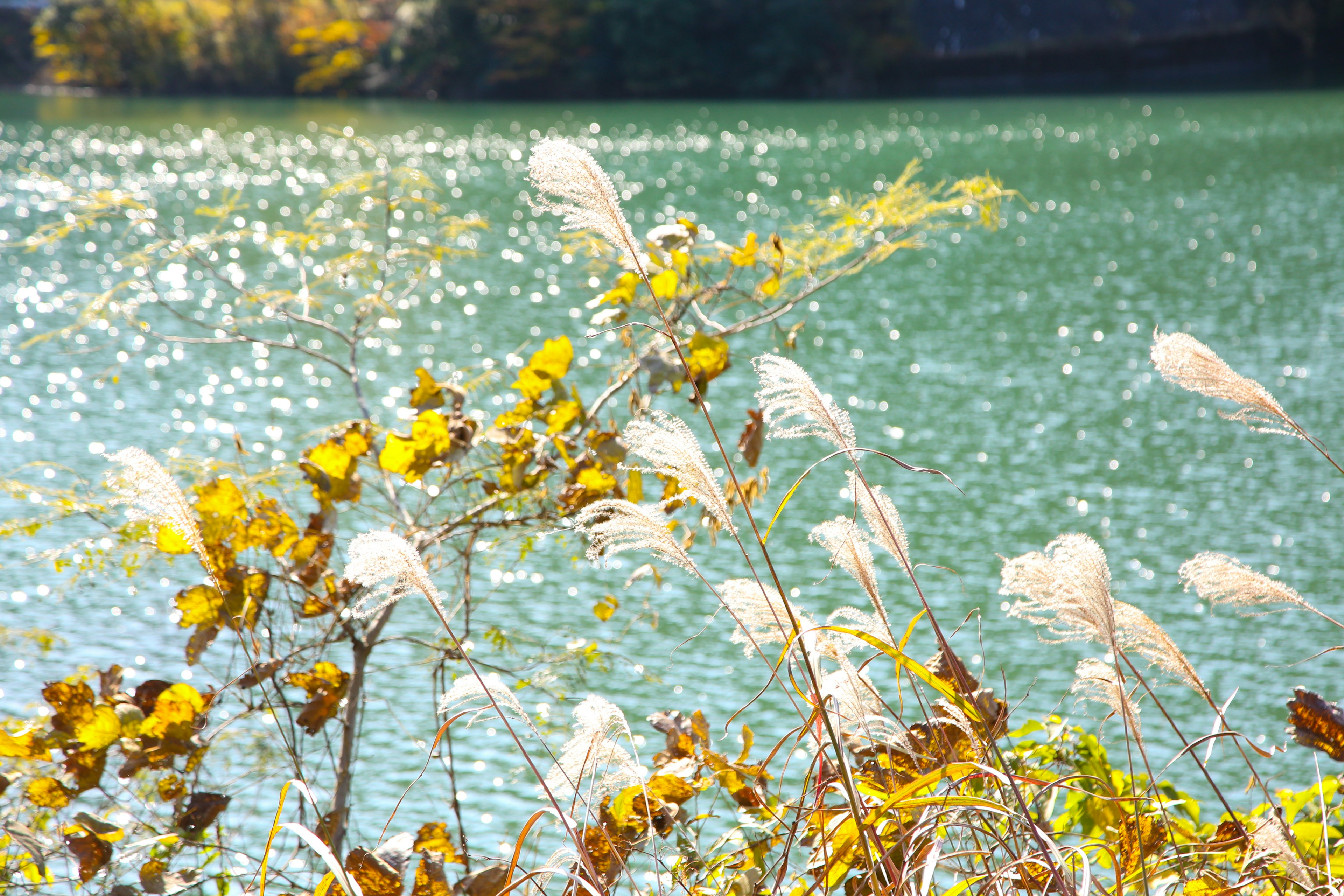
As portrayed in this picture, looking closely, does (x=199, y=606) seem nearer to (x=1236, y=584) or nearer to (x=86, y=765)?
(x=86, y=765)

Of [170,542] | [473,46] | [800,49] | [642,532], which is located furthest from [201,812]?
[473,46]

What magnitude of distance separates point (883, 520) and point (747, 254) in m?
0.96

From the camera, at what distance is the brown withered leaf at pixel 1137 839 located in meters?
1.37

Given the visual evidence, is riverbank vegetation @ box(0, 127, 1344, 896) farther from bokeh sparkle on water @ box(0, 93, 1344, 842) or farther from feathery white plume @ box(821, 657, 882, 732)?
bokeh sparkle on water @ box(0, 93, 1344, 842)

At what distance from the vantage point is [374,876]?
1.32 metres

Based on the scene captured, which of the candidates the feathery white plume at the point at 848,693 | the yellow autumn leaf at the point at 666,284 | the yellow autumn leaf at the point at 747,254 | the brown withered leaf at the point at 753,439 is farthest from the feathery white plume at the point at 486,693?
the yellow autumn leaf at the point at 747,254

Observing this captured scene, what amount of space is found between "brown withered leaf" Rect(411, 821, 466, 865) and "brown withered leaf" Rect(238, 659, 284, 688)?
32cm

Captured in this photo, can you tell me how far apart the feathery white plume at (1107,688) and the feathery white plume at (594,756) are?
0.49m

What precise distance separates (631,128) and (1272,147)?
42.2 ft

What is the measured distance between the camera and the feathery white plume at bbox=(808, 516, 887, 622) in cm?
117

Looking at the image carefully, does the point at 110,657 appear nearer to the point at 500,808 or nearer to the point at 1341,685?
the point at 500,808

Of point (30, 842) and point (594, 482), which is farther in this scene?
point (594, 482)

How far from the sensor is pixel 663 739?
4.20 metres

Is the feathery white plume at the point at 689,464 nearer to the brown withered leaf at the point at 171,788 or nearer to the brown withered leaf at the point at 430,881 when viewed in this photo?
the brown withered leaf at the point at 430,881
